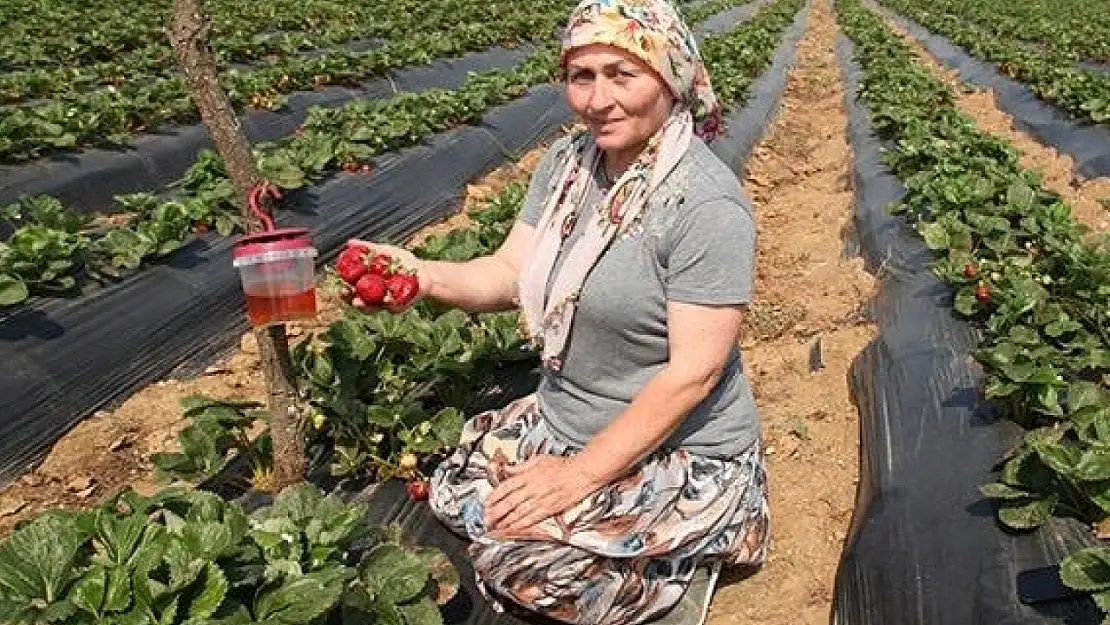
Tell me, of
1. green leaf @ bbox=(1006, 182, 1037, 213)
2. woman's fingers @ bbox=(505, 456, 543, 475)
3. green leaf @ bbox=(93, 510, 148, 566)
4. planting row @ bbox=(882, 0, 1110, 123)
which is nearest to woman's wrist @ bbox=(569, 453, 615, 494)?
woman's fingers @ bbox=(505, 456, 543, 475)

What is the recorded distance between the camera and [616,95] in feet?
8.90

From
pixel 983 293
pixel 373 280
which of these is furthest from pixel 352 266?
pixel 983 293

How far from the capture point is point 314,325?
5988mm

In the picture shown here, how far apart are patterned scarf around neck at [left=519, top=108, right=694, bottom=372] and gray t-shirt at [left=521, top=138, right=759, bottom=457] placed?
1.2 inches

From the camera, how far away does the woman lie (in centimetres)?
268

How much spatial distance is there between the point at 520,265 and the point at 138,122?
674 centimetres

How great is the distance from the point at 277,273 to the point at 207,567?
720mm

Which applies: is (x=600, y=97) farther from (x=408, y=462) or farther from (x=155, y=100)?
(x=155, y=100)

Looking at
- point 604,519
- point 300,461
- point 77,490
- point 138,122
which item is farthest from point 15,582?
point 138,122

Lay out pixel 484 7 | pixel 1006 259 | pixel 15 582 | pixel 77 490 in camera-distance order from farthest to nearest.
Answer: pixel 484 7 < pixel 1006 259 < pixel 77 490 < pixel 15 582

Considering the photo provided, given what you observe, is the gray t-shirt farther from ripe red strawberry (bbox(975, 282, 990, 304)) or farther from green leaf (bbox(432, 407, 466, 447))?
ripe red strawberry (bbox(975, 282, 990, 304))

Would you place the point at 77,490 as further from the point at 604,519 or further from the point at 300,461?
the point at 604,519

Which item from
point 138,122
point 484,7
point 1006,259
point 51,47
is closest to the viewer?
point 1006,259

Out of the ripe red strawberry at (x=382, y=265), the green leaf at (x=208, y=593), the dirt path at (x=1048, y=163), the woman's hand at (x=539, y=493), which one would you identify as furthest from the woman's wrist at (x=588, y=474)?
the dirt path at (x=1048, y=163)
